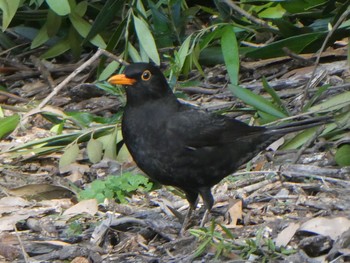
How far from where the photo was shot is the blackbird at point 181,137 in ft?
19.4

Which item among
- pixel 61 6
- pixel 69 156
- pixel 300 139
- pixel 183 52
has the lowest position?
pixel 300 139

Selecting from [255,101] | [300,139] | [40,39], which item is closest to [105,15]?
[40,39]

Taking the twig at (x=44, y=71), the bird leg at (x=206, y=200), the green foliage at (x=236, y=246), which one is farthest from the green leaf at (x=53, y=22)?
the green foliage at (x=236, y=246)

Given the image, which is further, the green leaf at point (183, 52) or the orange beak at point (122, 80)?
the green leaf at point (183, 52)

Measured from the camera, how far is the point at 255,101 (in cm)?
705

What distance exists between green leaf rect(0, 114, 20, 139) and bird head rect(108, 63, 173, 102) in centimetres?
145

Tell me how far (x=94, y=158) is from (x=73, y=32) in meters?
1.84

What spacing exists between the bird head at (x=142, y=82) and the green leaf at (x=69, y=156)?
1043 millimetres

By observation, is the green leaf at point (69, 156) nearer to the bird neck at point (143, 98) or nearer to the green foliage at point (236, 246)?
the bird neck at point (143, 98)

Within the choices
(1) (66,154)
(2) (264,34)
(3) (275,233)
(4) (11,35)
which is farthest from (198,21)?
(3) (275,233)

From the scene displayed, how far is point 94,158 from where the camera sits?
7230mm

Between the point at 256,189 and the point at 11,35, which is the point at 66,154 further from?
the point at 11,35

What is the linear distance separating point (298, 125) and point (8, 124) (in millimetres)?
2317

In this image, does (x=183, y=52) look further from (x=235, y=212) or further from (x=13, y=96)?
(x=235, y=212)
